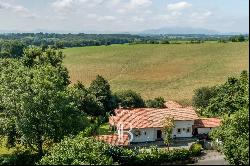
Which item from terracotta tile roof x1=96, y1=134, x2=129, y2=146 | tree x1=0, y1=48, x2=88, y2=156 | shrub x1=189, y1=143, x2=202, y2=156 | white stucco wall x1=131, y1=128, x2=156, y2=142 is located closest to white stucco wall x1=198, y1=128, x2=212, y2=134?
white stucco wall x1=131, y1=128, x2=156, y2=142

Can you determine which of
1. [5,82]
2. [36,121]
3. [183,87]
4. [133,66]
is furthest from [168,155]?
[133,66]

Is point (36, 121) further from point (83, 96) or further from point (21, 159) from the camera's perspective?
point (83, 96)

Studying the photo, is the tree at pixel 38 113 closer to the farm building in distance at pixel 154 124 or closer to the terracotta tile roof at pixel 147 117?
the farm building in distance at pixel 154 124

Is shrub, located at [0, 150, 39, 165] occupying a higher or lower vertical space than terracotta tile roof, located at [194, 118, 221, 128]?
higher

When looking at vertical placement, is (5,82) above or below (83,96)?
→ above

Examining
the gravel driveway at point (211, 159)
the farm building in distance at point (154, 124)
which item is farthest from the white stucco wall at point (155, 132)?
the gravel driveway at point (211, 159)

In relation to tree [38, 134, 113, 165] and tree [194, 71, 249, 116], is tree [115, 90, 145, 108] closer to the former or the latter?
tree [194, 71, 249, 116]
